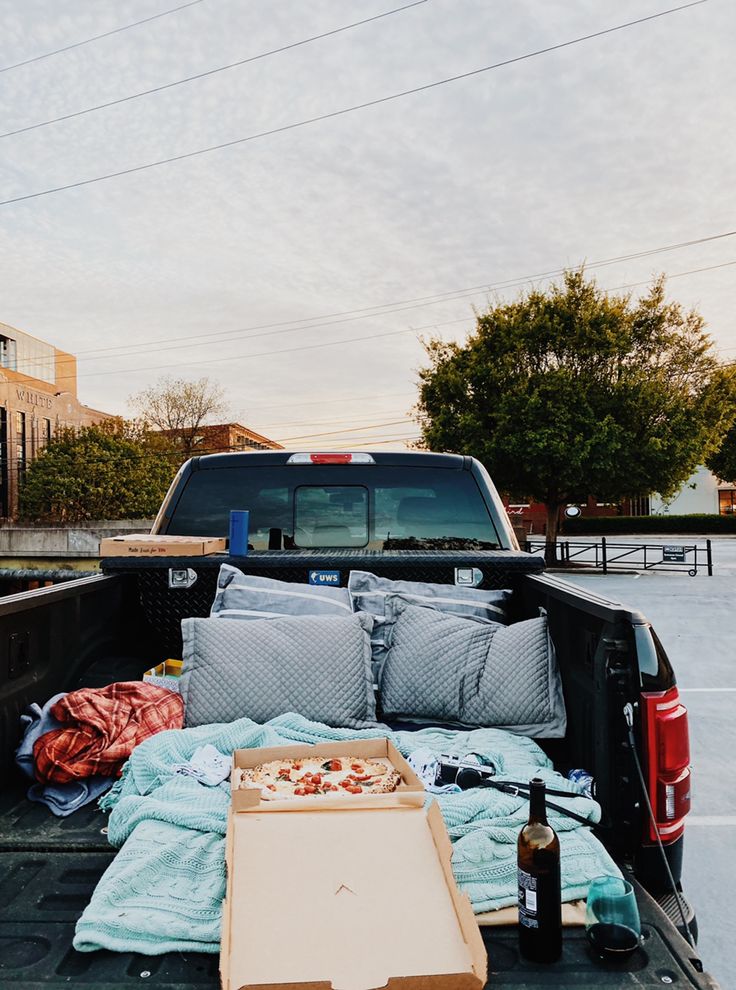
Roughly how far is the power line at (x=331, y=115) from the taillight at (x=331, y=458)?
17.3m

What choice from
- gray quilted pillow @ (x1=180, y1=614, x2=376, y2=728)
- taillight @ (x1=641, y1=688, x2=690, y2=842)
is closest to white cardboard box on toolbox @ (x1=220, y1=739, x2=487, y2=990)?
taillight @ (x1=641, y1=688, x2=690, y2=842)

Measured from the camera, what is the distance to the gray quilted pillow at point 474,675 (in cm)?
306

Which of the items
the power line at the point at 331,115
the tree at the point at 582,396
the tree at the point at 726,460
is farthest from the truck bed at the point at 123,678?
the tree at the point at 726,460

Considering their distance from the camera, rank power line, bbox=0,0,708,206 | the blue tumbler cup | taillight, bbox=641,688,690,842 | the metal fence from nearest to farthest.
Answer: taillight, bbox=641,688,690,842 < the blue tumbler cup < power line, bbox=0,0,708,206 < the metal fence

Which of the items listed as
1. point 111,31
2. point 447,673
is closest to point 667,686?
point 447,673

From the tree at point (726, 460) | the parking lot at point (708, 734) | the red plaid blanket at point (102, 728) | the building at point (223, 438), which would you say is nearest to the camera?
the red plaid blanket at point (102, 728)

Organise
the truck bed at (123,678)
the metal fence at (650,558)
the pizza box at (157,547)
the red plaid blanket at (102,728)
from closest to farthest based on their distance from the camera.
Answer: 1. the truck bed at (123,678)
2. the red plaid blanket at (102,728)
3. the pizza box at (157,547)
4. the metal fence at (650,558)

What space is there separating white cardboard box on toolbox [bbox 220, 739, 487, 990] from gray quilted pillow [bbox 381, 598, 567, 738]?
1.10 m

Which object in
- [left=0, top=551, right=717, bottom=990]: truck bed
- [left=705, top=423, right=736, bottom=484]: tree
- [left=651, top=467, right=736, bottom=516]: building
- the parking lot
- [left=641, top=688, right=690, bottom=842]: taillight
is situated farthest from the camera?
[left=651, top=467, right=736, bottom=516]: building

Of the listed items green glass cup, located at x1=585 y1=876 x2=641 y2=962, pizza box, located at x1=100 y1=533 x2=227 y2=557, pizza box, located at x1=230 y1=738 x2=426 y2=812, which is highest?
pizza box, located at x1=100 y1=533 x2=227 y2=557

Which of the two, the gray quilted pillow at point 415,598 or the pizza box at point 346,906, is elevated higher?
the gray quilted pillow at point 415,598

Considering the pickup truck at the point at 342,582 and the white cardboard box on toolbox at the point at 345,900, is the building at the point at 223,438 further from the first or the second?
the white cardboard box on toolbox at the point at 345,900

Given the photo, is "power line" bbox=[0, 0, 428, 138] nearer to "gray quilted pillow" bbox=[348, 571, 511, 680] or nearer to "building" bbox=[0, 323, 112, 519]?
"gray quilted pillow" bbox=[348, 571, 511, 680]

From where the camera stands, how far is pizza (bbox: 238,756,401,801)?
224cm
